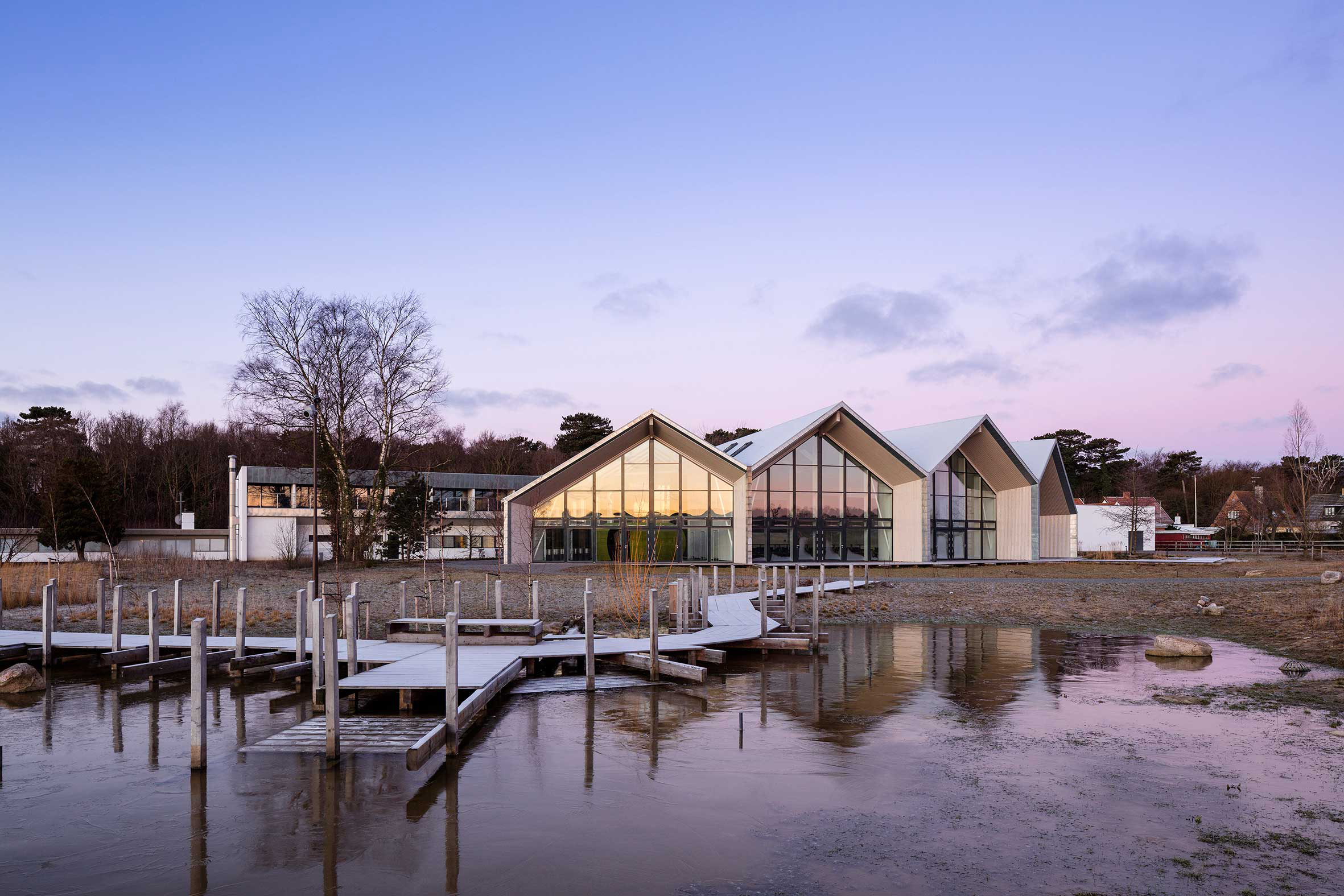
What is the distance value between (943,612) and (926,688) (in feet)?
37.7

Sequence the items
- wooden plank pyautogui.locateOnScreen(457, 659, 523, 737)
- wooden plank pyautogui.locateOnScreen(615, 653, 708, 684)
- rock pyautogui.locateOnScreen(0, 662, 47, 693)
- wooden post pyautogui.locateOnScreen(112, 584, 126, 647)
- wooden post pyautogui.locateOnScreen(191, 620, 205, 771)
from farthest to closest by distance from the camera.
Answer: wooden post pyautogui.locateOnScreen(112, 584, 126, 647), wooden plank pyautogui.locateOnScreen(615, 653, 708, 684), rock pyautogui.locateOnScreen(0, 662, 47, 693), wooden plank pyautogui.locateOnScreen(457, 659, 523, 737), wooden post pyautogui.locateOnScreen(191, 620, 205, 771)

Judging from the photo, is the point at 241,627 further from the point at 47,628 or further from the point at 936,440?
Answer: the point at 936,440

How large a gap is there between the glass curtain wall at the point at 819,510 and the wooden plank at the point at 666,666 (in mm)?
24721

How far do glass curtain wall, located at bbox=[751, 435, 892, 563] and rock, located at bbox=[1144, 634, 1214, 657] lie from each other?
22833mm

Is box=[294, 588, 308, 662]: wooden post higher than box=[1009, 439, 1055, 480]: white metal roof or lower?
lower

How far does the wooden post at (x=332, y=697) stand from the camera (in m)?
8.84

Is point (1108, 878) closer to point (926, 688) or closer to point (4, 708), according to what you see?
point (926, 688)

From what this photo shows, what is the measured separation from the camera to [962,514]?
44.0 m

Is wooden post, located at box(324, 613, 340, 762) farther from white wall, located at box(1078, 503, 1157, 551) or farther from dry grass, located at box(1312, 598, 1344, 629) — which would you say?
white wall, located at box(1078, 503, 1157, 551)

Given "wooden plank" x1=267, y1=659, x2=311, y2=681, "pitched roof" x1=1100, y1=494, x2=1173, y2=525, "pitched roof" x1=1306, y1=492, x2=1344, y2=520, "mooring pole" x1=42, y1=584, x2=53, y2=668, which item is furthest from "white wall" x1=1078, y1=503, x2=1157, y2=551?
"mooring pole" x1=42, y1=584, x2=53, y2=668

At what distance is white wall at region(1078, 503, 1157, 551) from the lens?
196ft

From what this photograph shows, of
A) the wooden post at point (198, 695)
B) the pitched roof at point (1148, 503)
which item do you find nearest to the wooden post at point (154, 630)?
the wooden post at point (198, 695)

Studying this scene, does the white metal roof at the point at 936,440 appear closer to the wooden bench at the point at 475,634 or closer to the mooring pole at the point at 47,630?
the wooden bench at the point at 475,634

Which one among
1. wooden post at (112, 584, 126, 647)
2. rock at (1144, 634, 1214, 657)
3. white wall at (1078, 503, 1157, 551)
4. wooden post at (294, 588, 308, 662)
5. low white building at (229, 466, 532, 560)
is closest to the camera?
→ wooden post at (294, 588, 308, 662)
